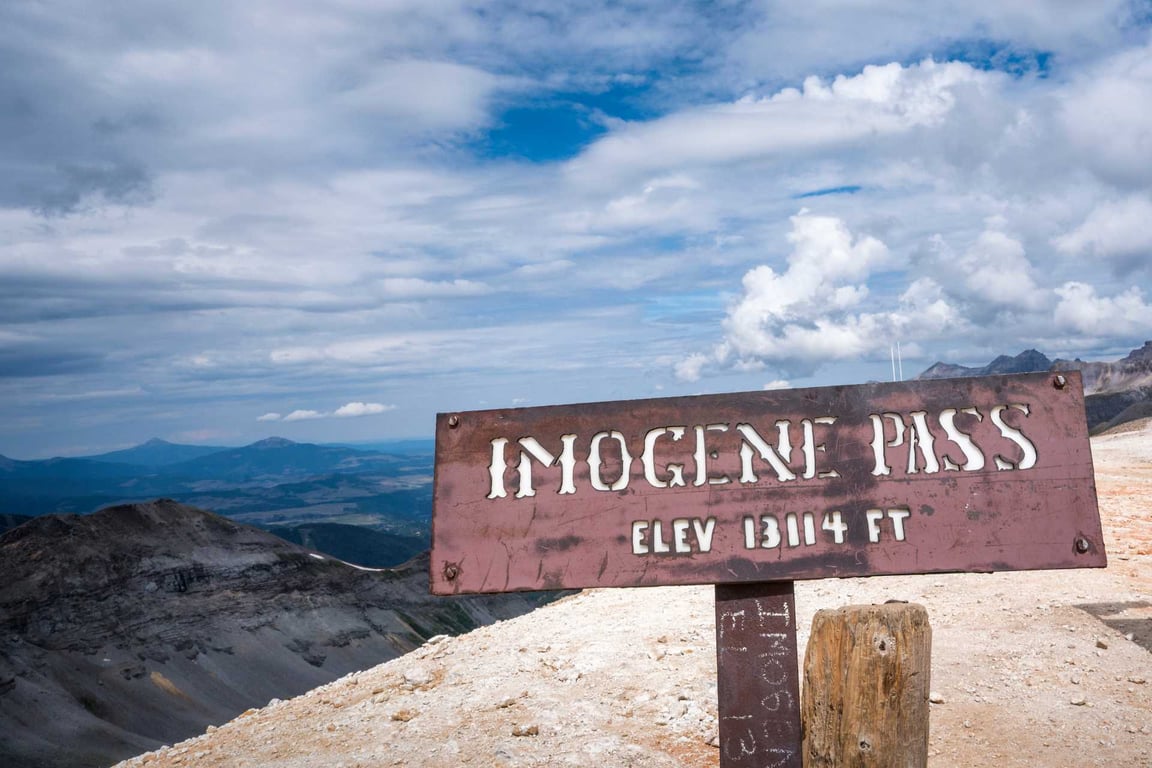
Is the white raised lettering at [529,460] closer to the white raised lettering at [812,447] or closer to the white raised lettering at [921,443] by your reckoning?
the white raised lettering at [812,447]

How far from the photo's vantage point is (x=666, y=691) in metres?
7.41

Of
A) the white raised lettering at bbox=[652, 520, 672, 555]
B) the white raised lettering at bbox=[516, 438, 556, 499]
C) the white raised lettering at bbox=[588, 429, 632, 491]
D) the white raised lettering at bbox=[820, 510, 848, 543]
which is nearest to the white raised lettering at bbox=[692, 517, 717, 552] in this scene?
the white raised lettering at bbox=[652, 520, 672, 555]

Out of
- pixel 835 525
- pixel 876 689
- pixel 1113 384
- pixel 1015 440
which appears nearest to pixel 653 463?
pixel 835 525

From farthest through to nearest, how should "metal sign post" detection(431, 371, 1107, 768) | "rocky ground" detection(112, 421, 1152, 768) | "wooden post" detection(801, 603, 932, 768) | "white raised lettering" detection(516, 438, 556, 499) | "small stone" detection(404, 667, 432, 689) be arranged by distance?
1. "small stone" detection(404, 667, 432, 689)
2. "rocky ground" detection(112, 421, 1152, 768)
3. "white raised lettering" detection(516, 438, 556, 499)
4. "metal sign post" detection(431, 371, 1107, 768)
5. "wooden post" detection(801, 603, 932, 768)

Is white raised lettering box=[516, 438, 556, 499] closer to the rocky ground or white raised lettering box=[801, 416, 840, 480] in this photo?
white raised lettering box=[801, 416, 840, 480]

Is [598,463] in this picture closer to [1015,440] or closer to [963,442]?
[963,442]

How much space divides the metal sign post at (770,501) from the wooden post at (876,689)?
0.20m

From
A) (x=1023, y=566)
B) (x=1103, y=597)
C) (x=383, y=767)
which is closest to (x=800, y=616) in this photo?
(x=1103, y=597)

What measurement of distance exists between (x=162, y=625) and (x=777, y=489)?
44751 mm

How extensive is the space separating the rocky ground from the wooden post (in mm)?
2569

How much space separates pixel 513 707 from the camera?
739 cm

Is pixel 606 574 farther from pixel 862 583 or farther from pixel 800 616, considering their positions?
pixel 862 583

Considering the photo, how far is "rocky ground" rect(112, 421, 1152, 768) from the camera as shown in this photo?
21.0 feet

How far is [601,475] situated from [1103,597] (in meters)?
7.94
